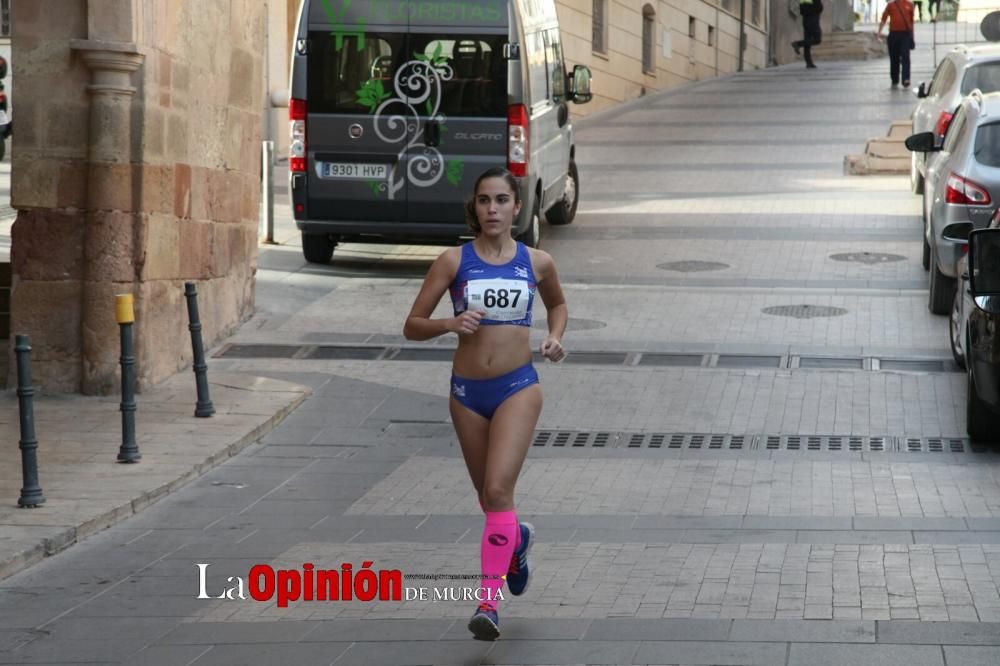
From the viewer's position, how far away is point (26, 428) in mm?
8672

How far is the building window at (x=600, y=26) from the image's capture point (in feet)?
124

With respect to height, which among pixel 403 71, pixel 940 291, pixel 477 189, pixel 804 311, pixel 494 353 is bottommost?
pixel 804 311

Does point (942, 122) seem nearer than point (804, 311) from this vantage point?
No

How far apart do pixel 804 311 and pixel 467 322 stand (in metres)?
8.92

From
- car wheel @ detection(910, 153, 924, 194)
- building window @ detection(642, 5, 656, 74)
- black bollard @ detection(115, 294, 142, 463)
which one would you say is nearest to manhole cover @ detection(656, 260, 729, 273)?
car wheel @ detection(910, 153, 924, 194)

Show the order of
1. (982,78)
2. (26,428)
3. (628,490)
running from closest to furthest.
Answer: (26,428) < (628,490) < (982,78)

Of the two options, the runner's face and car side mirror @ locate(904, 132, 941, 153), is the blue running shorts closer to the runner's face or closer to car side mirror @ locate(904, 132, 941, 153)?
the runner's face

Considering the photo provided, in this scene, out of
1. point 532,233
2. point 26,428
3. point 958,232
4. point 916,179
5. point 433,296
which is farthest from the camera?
point 916,179

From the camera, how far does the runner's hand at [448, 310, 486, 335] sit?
251 inches

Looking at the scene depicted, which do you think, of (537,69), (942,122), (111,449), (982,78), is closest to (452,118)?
(537,69)

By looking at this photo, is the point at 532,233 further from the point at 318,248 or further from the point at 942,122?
the point at 942,122

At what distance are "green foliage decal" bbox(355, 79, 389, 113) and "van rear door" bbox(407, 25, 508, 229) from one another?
32cm

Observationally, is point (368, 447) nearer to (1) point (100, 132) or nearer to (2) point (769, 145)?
(1) point (100, 132)

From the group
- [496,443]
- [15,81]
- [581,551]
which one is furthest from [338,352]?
[496,443]
